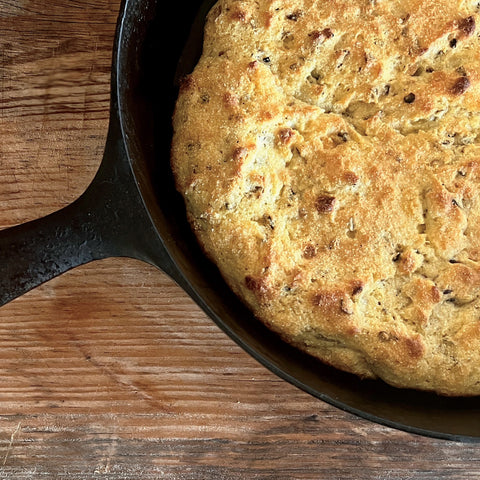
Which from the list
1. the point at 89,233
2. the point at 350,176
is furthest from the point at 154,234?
the point at 350,176

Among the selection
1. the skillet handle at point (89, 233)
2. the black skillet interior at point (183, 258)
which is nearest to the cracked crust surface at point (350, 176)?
the black skillet interior at point (183, 258)

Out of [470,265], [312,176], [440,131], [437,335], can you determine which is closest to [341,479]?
[437,335]

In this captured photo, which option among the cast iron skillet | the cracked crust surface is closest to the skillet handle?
the cast iron skillet

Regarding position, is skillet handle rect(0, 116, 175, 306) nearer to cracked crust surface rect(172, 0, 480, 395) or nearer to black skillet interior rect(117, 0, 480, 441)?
black skillet interior rect(117, 0, 480, 441)

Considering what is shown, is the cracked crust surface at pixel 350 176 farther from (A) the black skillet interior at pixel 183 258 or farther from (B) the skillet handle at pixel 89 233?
(B) the skillet handle at pixel 89 233

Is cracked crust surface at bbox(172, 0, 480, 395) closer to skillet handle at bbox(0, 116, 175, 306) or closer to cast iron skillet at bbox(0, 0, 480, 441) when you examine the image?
cast iron skillet at bbox(0, 0, 480, 441)
